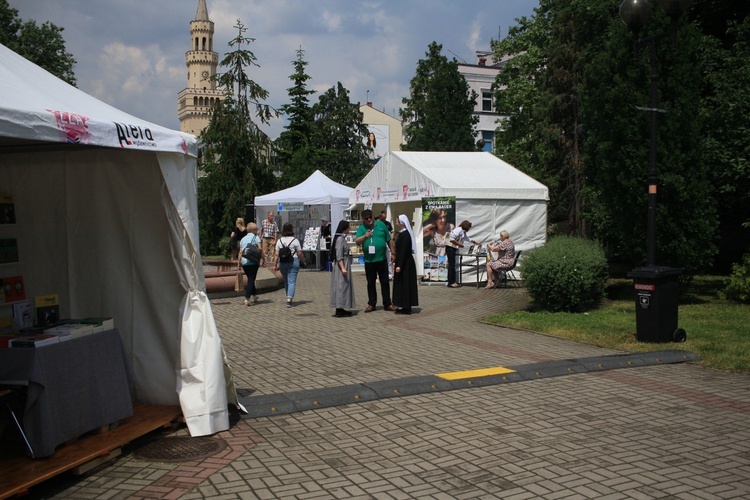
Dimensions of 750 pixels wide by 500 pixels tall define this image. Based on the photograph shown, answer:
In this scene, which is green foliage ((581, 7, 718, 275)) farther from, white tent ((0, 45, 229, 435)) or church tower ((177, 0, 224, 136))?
church tower ((177, 0, 224, 136))

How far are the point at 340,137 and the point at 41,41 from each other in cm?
2225

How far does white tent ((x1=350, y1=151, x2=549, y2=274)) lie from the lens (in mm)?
19875

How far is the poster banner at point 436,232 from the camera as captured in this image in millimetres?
19719

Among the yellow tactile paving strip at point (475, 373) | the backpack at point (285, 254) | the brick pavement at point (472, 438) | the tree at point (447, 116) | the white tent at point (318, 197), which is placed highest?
the tree at point (447, 116)

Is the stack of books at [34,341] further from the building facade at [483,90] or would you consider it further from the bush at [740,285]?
the building facade at [483,90]

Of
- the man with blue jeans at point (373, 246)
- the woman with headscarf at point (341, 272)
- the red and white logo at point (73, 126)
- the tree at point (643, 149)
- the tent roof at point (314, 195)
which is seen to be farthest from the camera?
the tent roof at point (314, 195)

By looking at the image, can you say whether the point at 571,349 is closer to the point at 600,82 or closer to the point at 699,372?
the point at 699,372

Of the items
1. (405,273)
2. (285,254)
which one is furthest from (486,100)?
(405,273)

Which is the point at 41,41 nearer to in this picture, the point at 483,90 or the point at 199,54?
the point at 483,90

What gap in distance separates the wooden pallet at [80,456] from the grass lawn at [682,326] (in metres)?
6.73

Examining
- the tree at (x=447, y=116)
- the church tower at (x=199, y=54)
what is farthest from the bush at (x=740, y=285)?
the church tower at (x=199, y=54)

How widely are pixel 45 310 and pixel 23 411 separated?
160 cm

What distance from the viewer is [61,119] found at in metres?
4.96

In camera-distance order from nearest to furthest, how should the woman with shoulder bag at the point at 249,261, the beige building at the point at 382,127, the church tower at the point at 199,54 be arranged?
the woman with shoulder bag at the point at 249,261 < the beige building at the point at 382,127 < the church tower at the point at 199,54
